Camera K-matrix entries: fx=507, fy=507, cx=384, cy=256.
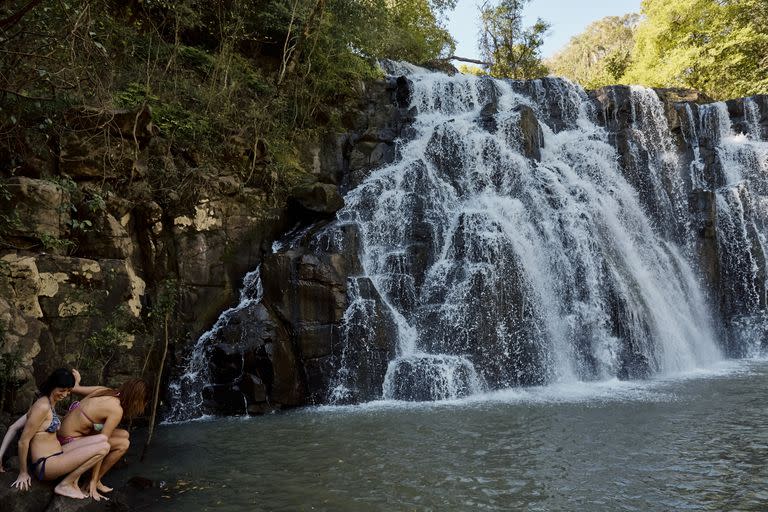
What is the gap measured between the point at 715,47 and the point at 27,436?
2734 cm

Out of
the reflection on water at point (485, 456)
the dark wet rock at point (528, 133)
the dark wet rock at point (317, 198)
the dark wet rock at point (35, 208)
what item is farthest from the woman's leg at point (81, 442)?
the dark wet rock at point (528, 133)

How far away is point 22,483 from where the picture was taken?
4.07 m

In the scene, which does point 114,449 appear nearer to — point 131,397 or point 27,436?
point 131,397

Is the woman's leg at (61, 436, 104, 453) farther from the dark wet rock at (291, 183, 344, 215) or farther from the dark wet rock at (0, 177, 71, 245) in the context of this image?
the dark wet rock at (291, 183, 344, 215)

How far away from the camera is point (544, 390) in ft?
31.4

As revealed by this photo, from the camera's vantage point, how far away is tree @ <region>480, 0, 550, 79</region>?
90.5 feet

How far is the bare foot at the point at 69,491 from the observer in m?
4.17

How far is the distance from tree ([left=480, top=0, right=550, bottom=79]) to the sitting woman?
90.6 ft

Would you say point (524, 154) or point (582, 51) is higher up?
point (582, 51)

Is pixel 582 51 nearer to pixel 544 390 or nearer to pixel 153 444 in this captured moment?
pixel 544 390

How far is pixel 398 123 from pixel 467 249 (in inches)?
242

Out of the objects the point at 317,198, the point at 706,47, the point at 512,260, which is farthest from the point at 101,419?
the point at 706,47

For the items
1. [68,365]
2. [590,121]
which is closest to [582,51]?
[590,121]

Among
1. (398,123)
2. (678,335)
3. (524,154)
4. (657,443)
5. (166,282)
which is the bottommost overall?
(657,443)
